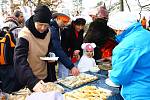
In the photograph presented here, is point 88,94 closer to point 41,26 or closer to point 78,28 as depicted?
point 41,26

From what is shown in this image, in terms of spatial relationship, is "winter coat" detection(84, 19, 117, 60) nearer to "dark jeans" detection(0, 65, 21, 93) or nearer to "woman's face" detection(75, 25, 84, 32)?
"woman's face" detection(75, 25, 84, 32)

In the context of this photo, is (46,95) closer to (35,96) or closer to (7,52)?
(35,96)

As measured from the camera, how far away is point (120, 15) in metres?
1.93

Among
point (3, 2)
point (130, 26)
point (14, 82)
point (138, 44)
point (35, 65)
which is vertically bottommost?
point (14, 82)

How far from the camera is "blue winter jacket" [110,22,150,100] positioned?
5.49ft

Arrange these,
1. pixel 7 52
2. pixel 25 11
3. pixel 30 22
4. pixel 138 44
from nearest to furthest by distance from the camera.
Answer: pixel 138 44 < pixel 30 22 < pixel 7 52 < pixel 25 11

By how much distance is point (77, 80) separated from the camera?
232 cm

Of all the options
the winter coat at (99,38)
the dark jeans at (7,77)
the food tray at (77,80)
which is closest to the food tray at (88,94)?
the food tray at (77,80)

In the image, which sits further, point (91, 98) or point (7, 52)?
point (7, 52)

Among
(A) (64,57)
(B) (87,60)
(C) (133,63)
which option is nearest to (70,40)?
(B) (87,60)

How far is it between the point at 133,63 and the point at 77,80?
0.78 m

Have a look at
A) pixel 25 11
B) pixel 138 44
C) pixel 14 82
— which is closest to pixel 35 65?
pixel 14 82

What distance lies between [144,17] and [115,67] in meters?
5.18

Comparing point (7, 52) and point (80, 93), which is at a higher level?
point (7, 52)
